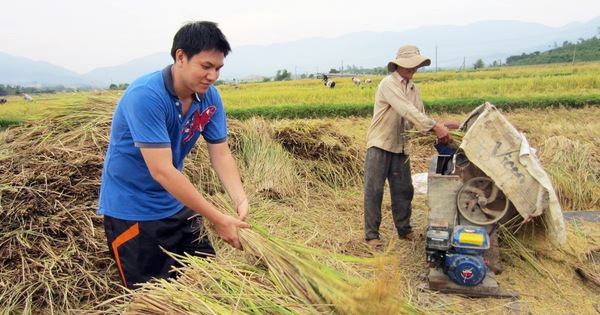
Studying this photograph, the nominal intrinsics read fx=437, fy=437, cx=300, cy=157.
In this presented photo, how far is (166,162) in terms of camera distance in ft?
5.21

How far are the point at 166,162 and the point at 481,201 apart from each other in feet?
6.98

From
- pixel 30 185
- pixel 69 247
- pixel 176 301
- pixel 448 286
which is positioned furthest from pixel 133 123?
pixel 448 286

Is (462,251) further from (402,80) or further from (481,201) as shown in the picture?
(402,80)

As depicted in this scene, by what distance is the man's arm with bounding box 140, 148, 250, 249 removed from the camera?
1579mm

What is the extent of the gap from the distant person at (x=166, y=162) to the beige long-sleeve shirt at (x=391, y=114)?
1.60m

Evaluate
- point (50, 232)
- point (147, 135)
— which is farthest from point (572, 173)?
point (50, 232)

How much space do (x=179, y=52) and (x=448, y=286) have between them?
86.2 inches

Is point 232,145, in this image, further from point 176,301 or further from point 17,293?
point 176,301

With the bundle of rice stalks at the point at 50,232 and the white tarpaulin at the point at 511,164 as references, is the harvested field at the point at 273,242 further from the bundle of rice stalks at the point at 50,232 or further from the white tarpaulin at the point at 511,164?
the white tarpaulin at the point at 511,164

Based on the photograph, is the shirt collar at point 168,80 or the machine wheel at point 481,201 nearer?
the shirt collar at point 168,80

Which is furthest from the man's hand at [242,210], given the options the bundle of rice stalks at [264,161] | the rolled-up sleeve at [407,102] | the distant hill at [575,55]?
the distant hill at [575,55]

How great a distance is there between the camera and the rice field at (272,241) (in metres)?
1.38

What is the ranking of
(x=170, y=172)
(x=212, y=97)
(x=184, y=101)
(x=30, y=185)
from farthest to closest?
1. (x=30, y=185)
2. (x=212, y=97)
3. (x=184, y=101)
4. (x=170, y=172)

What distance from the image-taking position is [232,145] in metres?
4.80
